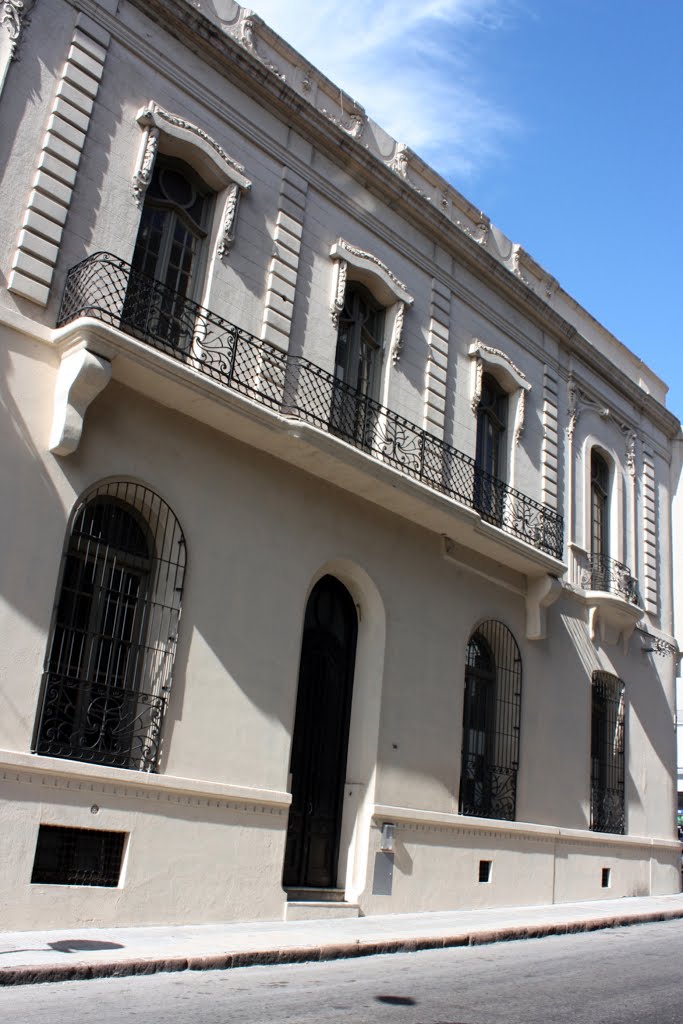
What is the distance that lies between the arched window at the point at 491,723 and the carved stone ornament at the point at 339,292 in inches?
208

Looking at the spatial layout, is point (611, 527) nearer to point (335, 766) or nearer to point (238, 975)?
point (335, 766)

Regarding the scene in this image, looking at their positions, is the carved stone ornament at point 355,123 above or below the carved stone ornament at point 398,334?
above

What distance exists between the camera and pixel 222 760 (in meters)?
11.0

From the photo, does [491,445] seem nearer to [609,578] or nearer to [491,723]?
[609,578]

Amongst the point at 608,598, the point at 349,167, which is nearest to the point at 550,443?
the point at 608,598

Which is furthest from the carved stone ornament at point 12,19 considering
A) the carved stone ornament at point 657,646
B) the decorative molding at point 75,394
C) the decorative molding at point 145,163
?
the carved stone ornament at point 657,646

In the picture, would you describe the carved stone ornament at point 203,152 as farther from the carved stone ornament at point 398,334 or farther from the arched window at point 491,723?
the arched window at point 491,723

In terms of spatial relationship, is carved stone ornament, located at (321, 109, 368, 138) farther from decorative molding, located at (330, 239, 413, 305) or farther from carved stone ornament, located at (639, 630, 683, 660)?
carved stone ornament, located at (639, 630, 683, 660)

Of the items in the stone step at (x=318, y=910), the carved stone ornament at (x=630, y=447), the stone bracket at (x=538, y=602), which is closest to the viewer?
the stone step at (x=318, y=910)

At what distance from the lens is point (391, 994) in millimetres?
7602

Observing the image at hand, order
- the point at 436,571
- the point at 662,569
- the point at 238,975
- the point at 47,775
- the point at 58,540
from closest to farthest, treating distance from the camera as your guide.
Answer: the point at 238,975 < the point at 47,775 < the point at 58,540 < the point at 436,571 < the point at 662,569

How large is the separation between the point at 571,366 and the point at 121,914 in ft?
44.4

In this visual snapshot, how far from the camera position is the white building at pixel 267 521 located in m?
10.1

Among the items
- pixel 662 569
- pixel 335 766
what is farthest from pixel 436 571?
pixel 662 569
